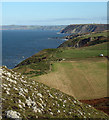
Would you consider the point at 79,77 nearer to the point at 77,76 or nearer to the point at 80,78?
the point at 80,78

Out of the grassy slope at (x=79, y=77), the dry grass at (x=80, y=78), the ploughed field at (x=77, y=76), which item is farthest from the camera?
the grassy slope at (x=79, y=77)

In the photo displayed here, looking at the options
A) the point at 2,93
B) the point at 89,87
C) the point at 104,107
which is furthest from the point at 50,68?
the point at 2,93

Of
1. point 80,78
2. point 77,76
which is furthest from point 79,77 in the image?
point 77,76

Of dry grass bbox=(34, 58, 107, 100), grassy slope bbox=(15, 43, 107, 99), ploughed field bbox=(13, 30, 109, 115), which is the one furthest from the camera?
grassy slope bbox=(15, 43, 107, 99)

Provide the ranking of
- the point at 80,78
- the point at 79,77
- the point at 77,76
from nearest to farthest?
the point at 80,78
the point at 79,77
the point at 77,76

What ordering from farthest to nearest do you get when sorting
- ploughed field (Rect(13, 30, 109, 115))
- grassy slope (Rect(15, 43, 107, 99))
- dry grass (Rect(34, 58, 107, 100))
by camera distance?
1. grassy slope (Rect(15, 43, 107, 99))
2. ploughed field (Rect(13, 30, 109, 115))
3. dry grass (Rect(34, 58, 107, 100))

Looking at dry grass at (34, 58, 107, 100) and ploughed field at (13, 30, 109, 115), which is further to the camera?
ploughed field at (13, 30, 109, 115)

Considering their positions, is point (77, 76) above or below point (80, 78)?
above

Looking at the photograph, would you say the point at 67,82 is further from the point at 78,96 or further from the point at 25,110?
the point at 25,110
